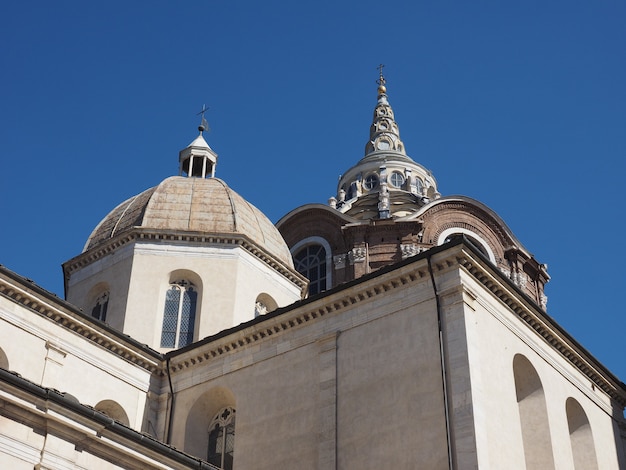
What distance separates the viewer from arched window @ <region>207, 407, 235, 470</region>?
2188 centimetres

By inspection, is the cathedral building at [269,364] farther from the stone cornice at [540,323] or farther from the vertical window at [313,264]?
the vertical window at [313,264]

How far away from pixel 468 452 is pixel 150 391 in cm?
942

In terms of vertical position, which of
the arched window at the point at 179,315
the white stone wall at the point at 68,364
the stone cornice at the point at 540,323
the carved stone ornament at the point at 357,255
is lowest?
the white stone wall at the point at 68,364

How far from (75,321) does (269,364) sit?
474 centimetres

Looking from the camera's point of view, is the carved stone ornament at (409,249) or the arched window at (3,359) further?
the carved stone ornament at (409,249)

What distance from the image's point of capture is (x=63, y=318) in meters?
21.8

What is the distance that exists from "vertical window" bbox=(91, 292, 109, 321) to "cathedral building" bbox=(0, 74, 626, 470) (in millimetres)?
69

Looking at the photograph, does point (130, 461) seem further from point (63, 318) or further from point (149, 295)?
point (149, 295)

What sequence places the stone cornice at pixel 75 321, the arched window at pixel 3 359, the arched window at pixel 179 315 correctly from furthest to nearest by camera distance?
the arched window at pixel 179 315 → the stone cornice at pixel 75 321 → the arched window at pixel 3 359

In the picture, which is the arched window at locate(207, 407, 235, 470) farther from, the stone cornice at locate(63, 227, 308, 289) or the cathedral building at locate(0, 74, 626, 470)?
the stone cornice at locate(63, 227, 308, 289)

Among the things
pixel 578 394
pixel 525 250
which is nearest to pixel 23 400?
pixel 578 394

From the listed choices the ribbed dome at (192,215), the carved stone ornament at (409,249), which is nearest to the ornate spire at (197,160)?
the ribbed dome at (192,215)

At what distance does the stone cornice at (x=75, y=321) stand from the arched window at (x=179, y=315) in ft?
8.61

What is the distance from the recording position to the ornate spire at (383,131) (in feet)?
167
